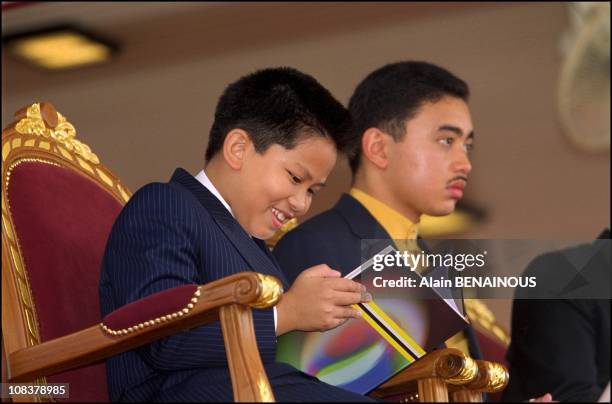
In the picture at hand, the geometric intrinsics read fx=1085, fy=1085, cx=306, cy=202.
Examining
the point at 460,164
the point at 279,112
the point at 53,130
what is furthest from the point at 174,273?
the point at 460,164

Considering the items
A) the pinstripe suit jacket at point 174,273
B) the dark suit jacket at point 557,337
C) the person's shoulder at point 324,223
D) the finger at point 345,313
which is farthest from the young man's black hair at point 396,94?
the finger at point 345,313

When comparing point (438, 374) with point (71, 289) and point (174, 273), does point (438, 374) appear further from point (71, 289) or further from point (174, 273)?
point (71, 289)

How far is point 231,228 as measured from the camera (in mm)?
1970

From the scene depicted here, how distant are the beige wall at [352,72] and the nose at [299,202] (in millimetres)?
3157

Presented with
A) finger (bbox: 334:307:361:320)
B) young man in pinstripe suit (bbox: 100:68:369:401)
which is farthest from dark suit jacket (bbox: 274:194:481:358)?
finger (bbox: 334:307:361:320)

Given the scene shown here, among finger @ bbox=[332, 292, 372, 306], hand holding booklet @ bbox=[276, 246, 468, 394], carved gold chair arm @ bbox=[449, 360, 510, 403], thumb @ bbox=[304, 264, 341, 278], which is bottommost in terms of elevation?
carved gold chair arm @ bbox=[449, 360, 510, 403]

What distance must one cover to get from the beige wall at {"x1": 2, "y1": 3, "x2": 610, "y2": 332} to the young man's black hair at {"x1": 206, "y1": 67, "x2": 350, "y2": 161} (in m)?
3.03

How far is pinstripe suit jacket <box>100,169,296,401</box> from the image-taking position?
5.59 ft

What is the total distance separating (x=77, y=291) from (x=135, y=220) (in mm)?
246

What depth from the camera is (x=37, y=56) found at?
18.3ft

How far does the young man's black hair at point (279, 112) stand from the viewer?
6.96 feet

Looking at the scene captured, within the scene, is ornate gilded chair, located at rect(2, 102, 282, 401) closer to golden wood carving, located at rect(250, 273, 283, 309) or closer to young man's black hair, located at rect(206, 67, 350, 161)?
golden wood carving, located at rect(250, 273, 283, 309)

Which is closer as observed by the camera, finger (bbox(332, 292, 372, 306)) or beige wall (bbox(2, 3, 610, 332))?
finger (bbox(332, 292, 372, 306))

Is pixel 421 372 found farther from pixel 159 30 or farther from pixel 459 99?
pixel 159 30
